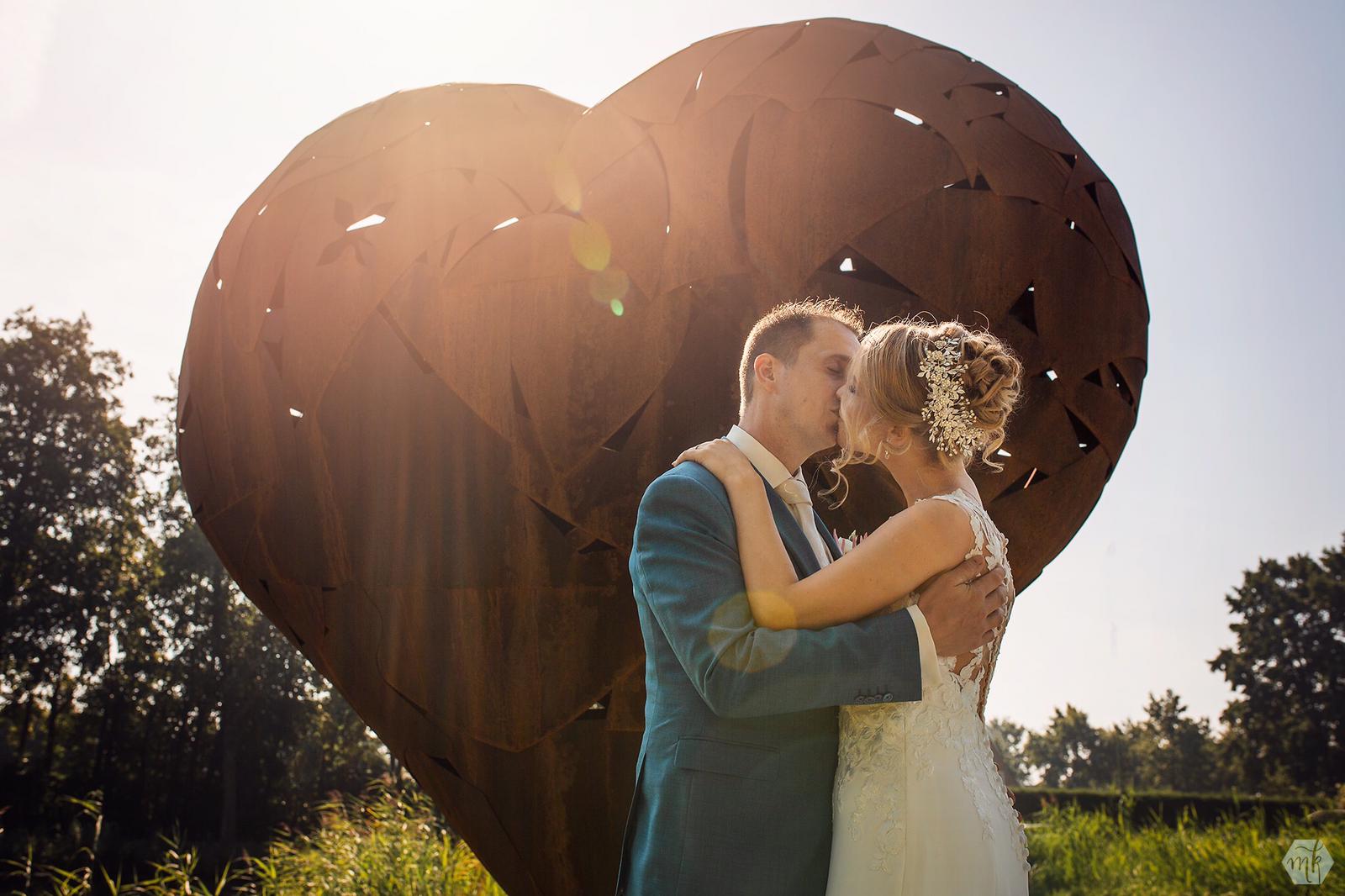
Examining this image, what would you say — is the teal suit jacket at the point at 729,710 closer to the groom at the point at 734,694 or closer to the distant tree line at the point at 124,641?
the groom at the point at 734,694

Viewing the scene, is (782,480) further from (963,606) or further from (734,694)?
Result: (734,694)

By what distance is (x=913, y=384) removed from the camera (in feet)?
6.64

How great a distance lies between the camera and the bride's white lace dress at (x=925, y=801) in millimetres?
1852

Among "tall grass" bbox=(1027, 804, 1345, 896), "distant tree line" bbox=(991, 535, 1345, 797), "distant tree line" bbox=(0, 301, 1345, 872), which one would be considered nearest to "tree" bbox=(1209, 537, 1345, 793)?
"distant tree line" bbox=(991, 535, 1345, 797)

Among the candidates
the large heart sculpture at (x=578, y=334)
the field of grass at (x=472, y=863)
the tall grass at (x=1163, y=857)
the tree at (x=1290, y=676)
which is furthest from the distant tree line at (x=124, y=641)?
the tree at (x=1290, y=676)

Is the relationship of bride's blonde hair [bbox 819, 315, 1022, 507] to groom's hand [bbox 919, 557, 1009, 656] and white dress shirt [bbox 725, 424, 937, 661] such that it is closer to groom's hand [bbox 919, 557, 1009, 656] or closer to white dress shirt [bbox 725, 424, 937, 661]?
white dress shirt [bbox 725, 424, 937, 661]

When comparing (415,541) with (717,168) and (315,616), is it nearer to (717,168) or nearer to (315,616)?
(315,616)

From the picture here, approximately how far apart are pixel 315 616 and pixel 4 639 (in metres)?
20.6

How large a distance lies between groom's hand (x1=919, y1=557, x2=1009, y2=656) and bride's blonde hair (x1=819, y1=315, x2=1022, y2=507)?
0.28 metres

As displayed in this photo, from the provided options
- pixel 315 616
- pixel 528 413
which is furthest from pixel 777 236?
pixel 315 616

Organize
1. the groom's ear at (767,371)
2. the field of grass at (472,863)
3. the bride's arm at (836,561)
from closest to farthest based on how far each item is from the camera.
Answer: the bride's arm at (836,561), the groom's ear at (767,371), the field of grass at (472,863)

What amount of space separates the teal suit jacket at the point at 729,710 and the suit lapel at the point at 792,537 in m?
0.18

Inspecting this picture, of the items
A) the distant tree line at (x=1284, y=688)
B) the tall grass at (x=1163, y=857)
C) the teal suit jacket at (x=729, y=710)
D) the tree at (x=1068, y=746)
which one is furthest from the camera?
the tree at (x=1068, y=746)

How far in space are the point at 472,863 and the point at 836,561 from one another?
5.59 meters
